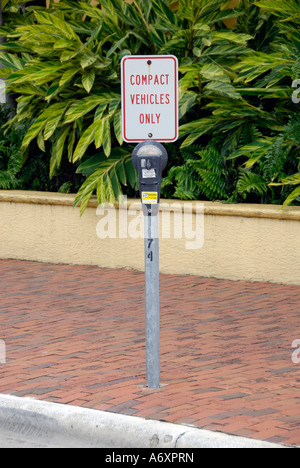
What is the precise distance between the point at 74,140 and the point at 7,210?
1345 millimetres

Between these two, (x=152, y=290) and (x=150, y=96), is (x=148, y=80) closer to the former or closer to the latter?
(x=150, y=96)

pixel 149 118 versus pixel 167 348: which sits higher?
pixel 149 118

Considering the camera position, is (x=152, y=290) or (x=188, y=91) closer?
(x=152, y=290)

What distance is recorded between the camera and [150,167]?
18.4ft

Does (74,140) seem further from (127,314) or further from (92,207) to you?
(127,314)

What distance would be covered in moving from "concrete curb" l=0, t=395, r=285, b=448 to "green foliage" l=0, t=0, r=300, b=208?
4498 millimetres

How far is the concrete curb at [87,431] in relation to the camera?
475 cm

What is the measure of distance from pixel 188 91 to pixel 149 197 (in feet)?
15.2

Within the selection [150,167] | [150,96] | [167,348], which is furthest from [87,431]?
[150,96]

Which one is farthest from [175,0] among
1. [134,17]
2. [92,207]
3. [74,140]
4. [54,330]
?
[54,330]

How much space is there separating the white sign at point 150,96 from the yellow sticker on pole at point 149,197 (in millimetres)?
357

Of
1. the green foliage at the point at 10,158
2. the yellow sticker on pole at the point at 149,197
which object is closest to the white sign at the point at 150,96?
the yellow sticker on pole at the point at 149,197

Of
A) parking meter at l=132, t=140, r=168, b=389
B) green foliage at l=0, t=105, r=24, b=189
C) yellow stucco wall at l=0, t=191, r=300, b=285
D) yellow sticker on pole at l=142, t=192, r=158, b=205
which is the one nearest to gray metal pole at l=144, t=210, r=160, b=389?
parking meter at l=132, t=140, r=168, b=389

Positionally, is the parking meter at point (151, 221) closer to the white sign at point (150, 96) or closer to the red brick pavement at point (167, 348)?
the white sign at point (150, 96)
